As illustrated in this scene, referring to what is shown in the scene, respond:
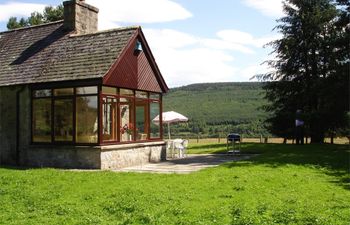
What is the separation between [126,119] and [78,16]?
583 centimetres

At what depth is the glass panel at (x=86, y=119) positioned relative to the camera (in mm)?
16750

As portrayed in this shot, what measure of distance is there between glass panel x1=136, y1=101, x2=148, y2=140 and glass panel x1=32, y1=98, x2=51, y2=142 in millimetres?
3811

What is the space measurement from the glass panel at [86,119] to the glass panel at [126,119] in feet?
5.07

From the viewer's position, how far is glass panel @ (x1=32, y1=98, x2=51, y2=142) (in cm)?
1775

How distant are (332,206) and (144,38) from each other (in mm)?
12438

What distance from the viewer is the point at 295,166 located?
53.4 feet

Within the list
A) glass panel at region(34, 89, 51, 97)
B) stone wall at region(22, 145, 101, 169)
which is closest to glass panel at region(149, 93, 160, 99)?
glass panel at region(34, 89, 51, 97)

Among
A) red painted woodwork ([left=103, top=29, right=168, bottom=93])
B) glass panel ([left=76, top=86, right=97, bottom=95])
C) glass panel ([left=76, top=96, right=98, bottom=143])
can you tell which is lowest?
glass panel ([left=76, top=96, right=98, bottom=143])

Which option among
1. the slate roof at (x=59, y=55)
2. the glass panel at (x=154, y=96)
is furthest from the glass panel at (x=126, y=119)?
the slate roof at (x=59, y=55)

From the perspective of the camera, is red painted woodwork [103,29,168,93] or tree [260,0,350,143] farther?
tree [260,0,350,143]

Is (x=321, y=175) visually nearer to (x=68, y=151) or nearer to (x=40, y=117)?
(x=68, y=151)

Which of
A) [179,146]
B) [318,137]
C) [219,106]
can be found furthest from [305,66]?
[219,106]

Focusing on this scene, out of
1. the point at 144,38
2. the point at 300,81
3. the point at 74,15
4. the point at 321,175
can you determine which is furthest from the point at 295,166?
the point at 300,81

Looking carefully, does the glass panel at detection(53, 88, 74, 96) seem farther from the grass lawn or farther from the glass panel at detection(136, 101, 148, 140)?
the grass lawn
